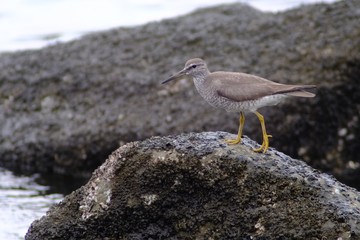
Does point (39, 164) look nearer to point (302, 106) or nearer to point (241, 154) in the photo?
point (302, 106)

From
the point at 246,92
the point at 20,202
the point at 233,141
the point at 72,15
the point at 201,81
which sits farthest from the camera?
the point at 72,15

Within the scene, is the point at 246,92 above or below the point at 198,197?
above

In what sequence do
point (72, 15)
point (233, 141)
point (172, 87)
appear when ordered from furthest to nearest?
1. point (72, 15)
2. point (172, 87)
3. point (233, 141)

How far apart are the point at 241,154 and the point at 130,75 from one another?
15.1 ft

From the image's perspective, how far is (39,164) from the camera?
995 cm

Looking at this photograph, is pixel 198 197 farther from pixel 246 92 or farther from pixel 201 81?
pixel 201 81

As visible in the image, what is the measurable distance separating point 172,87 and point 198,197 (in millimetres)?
4261

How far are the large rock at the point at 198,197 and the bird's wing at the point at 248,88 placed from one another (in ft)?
2.03

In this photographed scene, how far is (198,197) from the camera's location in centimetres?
580

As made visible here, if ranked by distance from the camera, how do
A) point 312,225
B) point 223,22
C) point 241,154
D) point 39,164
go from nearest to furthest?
point 312,225
point 241,154
point 39,164
point 223,22

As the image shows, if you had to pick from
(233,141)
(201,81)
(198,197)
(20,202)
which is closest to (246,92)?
(233,141)

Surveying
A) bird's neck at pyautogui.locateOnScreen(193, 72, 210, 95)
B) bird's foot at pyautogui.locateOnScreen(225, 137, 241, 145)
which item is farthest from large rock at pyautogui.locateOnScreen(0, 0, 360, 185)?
bird's foot at pyautogui.locateOnScreen(225, 137, 241, 145)

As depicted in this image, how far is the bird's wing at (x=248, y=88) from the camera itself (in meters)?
6.38

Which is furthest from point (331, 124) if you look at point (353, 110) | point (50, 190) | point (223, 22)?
point (50, 190)
